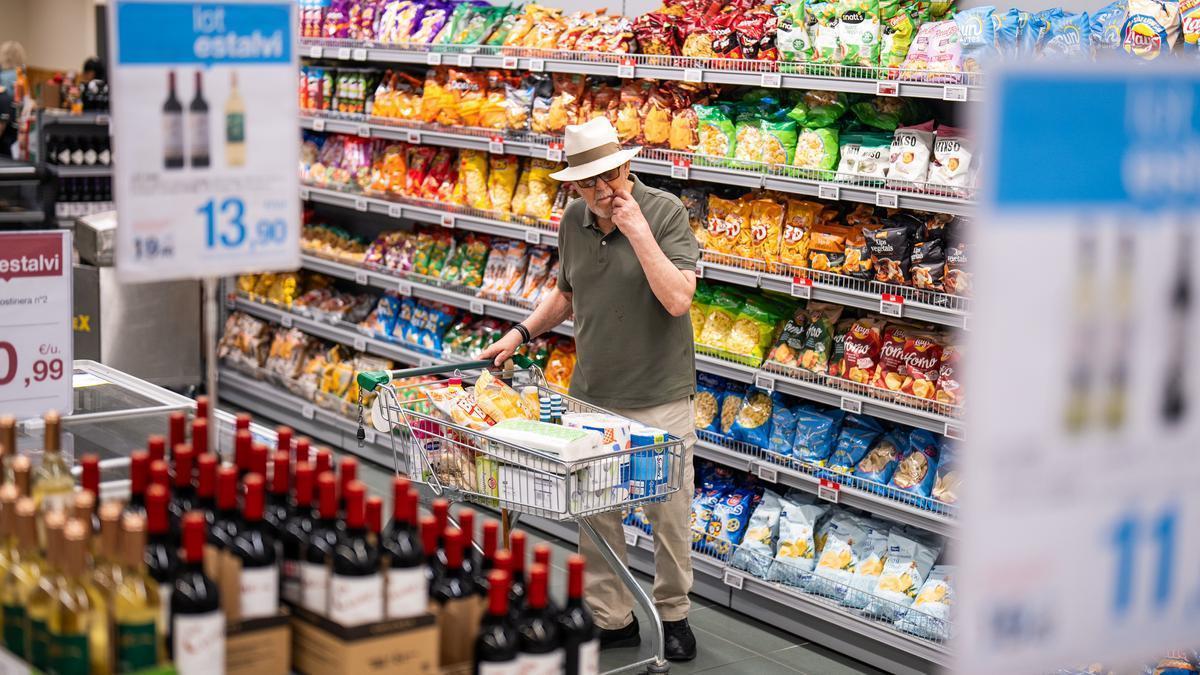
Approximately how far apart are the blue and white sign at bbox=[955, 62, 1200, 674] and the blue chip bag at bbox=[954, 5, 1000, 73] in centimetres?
289

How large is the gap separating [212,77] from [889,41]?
3040 millimetres

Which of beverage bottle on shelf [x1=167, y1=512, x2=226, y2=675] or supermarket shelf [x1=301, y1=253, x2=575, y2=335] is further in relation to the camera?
supermarket shelf [x1=301, y1=253, x2=575, y2=335]

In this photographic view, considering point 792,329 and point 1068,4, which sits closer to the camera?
point 1068,4

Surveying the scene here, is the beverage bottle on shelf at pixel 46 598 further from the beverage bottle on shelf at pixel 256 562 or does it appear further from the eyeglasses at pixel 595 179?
the eyeglasses at pixel 595 179

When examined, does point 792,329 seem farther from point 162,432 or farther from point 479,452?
point 162,432

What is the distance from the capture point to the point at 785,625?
5125 millimetres

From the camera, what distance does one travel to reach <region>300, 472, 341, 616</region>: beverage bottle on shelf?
2102 millimetres

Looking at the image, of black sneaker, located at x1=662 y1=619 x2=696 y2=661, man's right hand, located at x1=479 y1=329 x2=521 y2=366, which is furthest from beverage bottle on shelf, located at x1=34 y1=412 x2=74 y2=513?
black sneaker, located at x1=662 y1=619 x2=696 y2=661

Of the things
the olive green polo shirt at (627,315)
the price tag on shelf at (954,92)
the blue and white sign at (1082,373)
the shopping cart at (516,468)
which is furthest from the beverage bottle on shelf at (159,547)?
the price tag on shelf at (954,92)

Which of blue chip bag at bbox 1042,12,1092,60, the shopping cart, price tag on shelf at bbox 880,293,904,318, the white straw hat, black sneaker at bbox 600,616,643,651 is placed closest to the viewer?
the shopping cart

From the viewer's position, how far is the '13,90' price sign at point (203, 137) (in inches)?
87.4

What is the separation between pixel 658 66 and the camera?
18.0 ft

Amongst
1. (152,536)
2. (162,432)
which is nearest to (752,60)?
(162,432)

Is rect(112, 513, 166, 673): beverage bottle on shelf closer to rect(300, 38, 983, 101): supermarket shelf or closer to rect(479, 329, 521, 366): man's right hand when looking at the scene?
rect(479, 329, 521, 366): man's right hand
